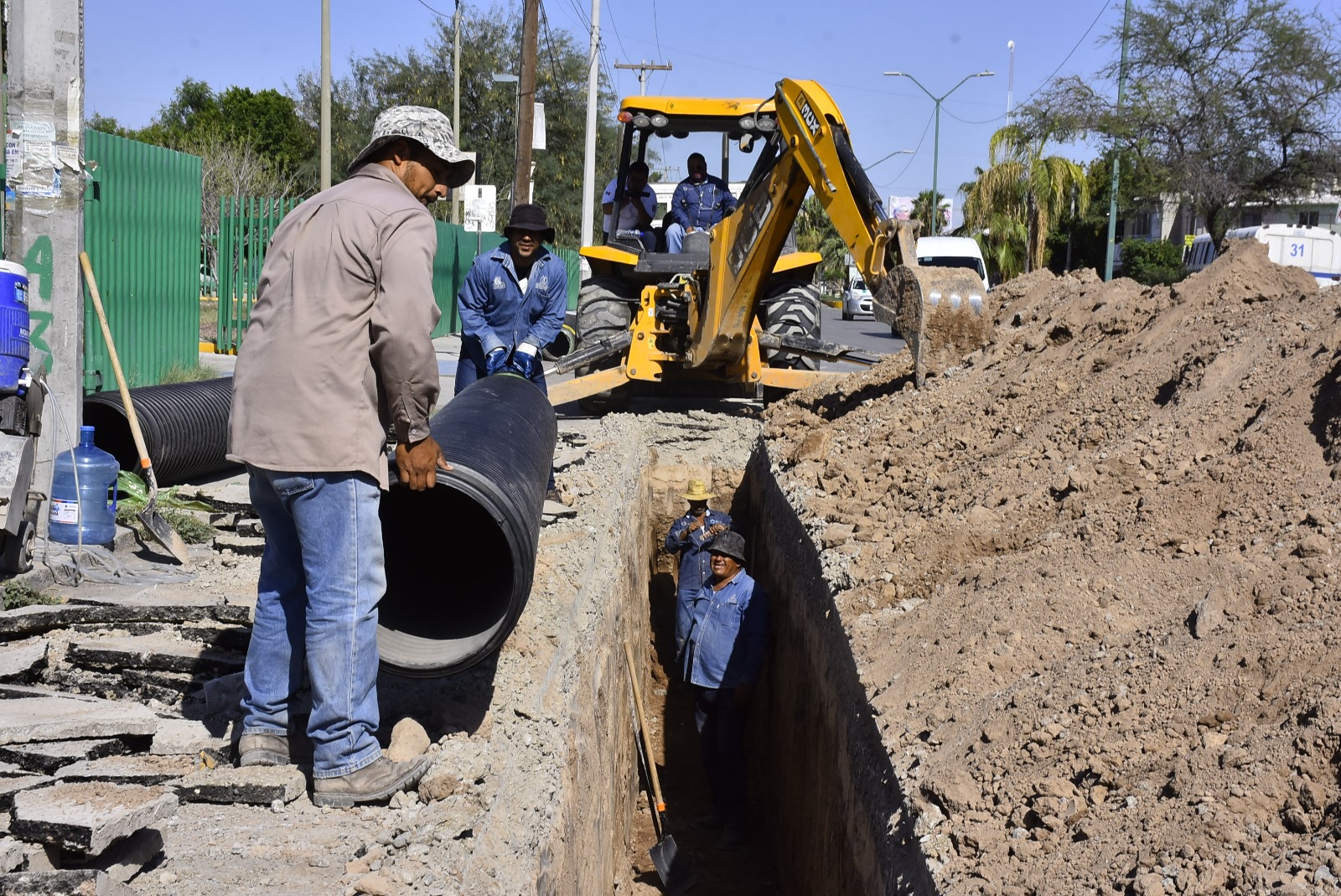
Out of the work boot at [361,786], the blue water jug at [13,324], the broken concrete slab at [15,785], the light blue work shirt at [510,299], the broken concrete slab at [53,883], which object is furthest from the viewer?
the light blue work shirt at [510,299]

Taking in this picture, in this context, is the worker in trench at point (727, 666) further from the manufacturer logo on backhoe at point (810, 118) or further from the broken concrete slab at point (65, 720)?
the broken concrete slab at point (65, 720)

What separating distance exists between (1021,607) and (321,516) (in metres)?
2.48

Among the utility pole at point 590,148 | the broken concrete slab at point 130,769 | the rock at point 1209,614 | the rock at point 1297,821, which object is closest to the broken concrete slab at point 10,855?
the broken concrete slab at point 130,769

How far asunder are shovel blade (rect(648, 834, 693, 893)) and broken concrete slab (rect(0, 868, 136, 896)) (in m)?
4.45

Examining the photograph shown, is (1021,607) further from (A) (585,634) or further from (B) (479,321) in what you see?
(B) (479,321)

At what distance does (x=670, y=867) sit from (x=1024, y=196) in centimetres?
3285

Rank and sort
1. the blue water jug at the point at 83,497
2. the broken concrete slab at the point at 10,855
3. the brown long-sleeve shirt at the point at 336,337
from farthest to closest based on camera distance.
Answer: the blue water jug at the point at 83,497 → the brown long-sleeve shirt at the point at 336,337 → the broken concrete slab at the point at 10,855

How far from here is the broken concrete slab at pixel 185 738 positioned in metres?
3.95

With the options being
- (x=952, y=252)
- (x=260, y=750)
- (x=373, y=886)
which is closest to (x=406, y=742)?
(x=260, y=750)

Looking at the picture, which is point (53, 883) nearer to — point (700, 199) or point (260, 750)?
point (260, 750)

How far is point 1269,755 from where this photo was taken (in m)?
3.11

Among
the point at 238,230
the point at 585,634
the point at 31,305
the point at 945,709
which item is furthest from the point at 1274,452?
the point at 238,230

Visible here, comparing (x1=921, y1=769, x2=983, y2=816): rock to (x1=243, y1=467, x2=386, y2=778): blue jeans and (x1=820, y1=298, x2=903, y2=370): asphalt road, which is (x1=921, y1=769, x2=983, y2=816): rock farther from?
(x1=820, y1=298, x2=903, y2=370): asphalt road

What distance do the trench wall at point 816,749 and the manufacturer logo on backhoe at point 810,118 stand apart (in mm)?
2377
